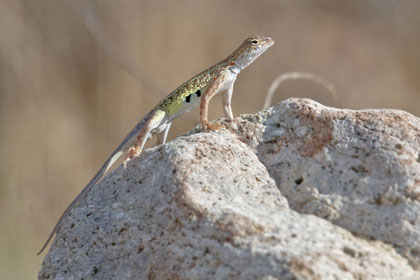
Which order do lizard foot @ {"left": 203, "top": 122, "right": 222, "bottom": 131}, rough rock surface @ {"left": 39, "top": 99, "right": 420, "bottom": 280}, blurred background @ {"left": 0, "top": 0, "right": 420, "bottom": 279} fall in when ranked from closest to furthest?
rough rock surface @ {"left": 39, "top": 99, "right": 420, "bottom": 280}
lizard foot @ {"left": 203, "top": 122, "right": 222, "bottom": 131}
blurred background @ {"left": 0, "top": 0, "right": 420, "bottom": 279}

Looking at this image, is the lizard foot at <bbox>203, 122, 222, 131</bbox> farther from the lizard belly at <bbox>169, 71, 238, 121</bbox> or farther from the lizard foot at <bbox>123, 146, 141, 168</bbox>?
the lizard belly at <bbox>169, 71, 238, 121</bbox>

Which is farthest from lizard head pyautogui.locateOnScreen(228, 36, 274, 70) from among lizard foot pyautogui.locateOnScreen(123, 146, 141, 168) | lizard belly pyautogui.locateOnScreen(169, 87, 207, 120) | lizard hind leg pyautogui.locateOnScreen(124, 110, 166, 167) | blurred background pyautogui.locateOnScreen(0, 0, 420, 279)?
lizard foot pyautogui.locateOnScreen(123, 146, 141, 168)

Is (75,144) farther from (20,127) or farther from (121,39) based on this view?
(121,39)

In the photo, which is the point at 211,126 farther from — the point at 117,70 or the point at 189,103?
the point at 117,70

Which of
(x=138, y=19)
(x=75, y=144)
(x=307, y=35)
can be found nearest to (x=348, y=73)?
(x=307, y=35)

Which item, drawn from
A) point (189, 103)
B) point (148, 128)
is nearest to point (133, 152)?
point (148, 128)

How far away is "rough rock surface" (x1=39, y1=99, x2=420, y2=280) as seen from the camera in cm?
212

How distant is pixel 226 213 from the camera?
2.23m

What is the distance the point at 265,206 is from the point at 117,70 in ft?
18.9

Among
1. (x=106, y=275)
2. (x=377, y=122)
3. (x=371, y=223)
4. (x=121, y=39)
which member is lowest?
(x=106, y=275)

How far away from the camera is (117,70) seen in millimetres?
7898

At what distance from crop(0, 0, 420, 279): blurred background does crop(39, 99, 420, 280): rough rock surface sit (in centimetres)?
202

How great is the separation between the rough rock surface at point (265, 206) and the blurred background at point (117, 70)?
202 centimetres

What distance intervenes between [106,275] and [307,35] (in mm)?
10303
